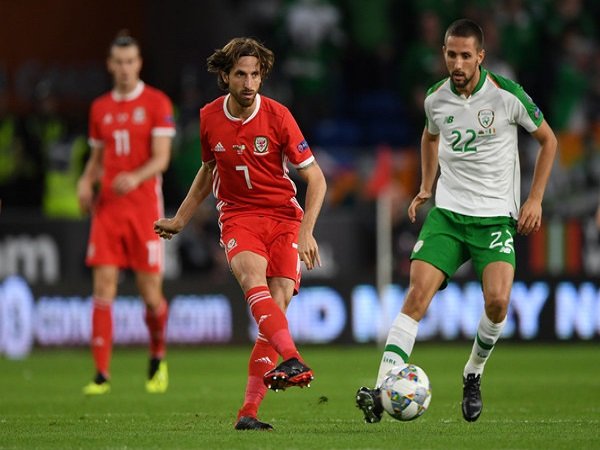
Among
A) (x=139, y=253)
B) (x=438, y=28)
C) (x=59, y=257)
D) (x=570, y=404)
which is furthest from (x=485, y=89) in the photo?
(x=438, y=28)

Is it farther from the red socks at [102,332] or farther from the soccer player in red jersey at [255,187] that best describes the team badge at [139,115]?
the soccer player in red jersey at [255,187]

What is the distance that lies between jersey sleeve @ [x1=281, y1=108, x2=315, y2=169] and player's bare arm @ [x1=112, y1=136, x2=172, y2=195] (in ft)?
10.8

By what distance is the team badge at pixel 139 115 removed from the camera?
40.1ft

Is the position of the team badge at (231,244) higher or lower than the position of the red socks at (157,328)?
higher

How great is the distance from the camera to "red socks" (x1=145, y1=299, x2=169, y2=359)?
12.3 metres

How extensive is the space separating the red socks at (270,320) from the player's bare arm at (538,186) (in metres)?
1.54

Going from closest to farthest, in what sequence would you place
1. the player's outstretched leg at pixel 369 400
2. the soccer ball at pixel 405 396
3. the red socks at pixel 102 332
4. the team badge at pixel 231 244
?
1. the soccer ball at pixel 405 396
2. the player's outstretched leg at pixel 369 400
3. the team badge at pixel 231 244
4. the red socks at pixel 102 332

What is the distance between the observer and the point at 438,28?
66.5ft

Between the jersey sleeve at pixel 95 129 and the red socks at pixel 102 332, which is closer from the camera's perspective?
the red socks at pixel 102 332

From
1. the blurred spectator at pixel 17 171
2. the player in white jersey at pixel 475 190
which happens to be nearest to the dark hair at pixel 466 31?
the player in white jersey at pixel 475 190

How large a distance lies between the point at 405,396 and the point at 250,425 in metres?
0.93

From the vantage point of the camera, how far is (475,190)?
9.02 metres

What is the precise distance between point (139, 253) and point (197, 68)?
905 cm

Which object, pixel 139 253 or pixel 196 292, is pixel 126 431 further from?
pixel 196 292
